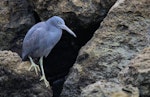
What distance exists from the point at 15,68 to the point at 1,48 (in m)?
1.50

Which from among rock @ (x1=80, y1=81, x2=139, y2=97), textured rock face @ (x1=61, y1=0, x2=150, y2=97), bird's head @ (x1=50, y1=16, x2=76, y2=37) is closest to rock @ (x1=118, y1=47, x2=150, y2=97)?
rock @ (x1=80, y1=81, x2=139, y2=97)

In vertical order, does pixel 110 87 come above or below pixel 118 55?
above

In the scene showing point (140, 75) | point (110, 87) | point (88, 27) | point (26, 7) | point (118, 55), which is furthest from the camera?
point (26, 7)

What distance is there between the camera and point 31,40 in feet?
19.5

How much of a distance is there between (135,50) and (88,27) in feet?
3.26

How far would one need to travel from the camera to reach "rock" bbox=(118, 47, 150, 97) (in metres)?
4.03

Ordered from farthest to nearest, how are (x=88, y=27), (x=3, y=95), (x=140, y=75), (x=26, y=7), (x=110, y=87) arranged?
1. (x=26, y=7)
2. (x=88, y=27)
3. (x=3, y=95)
4. (x=140, y=75)
5. (x=110, y=87)

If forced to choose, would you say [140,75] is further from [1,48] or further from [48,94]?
[1,48]

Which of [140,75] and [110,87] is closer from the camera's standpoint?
[110,87]

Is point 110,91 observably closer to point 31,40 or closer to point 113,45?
point 113,45

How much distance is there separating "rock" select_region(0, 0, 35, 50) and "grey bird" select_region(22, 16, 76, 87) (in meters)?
0.54

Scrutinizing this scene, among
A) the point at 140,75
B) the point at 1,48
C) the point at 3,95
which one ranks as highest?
the point at 140,75

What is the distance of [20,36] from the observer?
21.6 ft

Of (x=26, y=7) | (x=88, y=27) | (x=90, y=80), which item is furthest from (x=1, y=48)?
(x=90, y=80)
